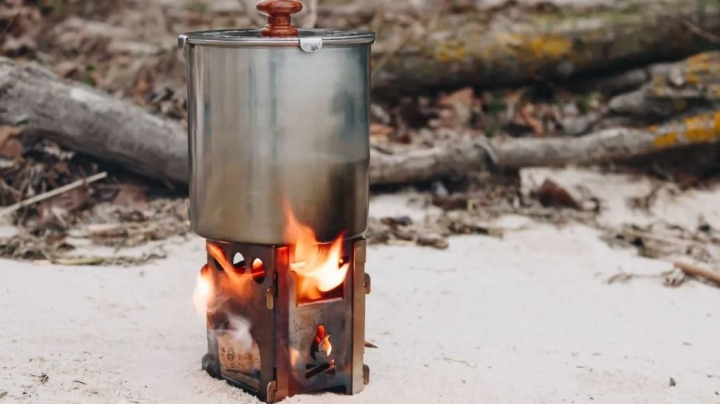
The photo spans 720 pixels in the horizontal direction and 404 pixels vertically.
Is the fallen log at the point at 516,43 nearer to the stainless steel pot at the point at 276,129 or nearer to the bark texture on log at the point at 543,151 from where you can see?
the bark texture on log at the point at 543,151

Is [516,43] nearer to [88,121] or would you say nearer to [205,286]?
[88,121]

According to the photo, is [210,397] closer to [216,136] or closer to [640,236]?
[216,136]

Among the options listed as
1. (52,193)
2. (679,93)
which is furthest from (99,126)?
(679,93)

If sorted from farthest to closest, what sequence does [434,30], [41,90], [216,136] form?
[434,30]
[41,90]
[216,136]

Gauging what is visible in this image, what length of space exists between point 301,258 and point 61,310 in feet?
4.28

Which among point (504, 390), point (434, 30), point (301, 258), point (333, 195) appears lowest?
point (504, 390)

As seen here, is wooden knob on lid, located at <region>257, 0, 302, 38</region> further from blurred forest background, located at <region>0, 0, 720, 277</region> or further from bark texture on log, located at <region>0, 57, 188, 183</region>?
bark texture on log, located at <region>0, 57, 188, 183</region>

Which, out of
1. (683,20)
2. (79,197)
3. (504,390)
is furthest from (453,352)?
(683,20)

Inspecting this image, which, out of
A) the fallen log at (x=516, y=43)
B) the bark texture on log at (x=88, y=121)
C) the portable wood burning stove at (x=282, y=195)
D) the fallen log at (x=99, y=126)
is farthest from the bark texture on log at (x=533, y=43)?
the portable wood burning stove at (x=282, y=195)

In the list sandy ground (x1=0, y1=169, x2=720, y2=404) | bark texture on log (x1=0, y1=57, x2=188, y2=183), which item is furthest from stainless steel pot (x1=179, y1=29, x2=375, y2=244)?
bark texture on log (x1=0, y1=57, x2=188, y2=183)

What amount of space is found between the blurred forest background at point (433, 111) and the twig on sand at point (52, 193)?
0.05ft

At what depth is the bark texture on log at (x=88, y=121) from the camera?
5910 mm

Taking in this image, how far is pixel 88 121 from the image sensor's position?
594 centimetres

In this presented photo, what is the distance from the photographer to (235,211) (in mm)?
3533
